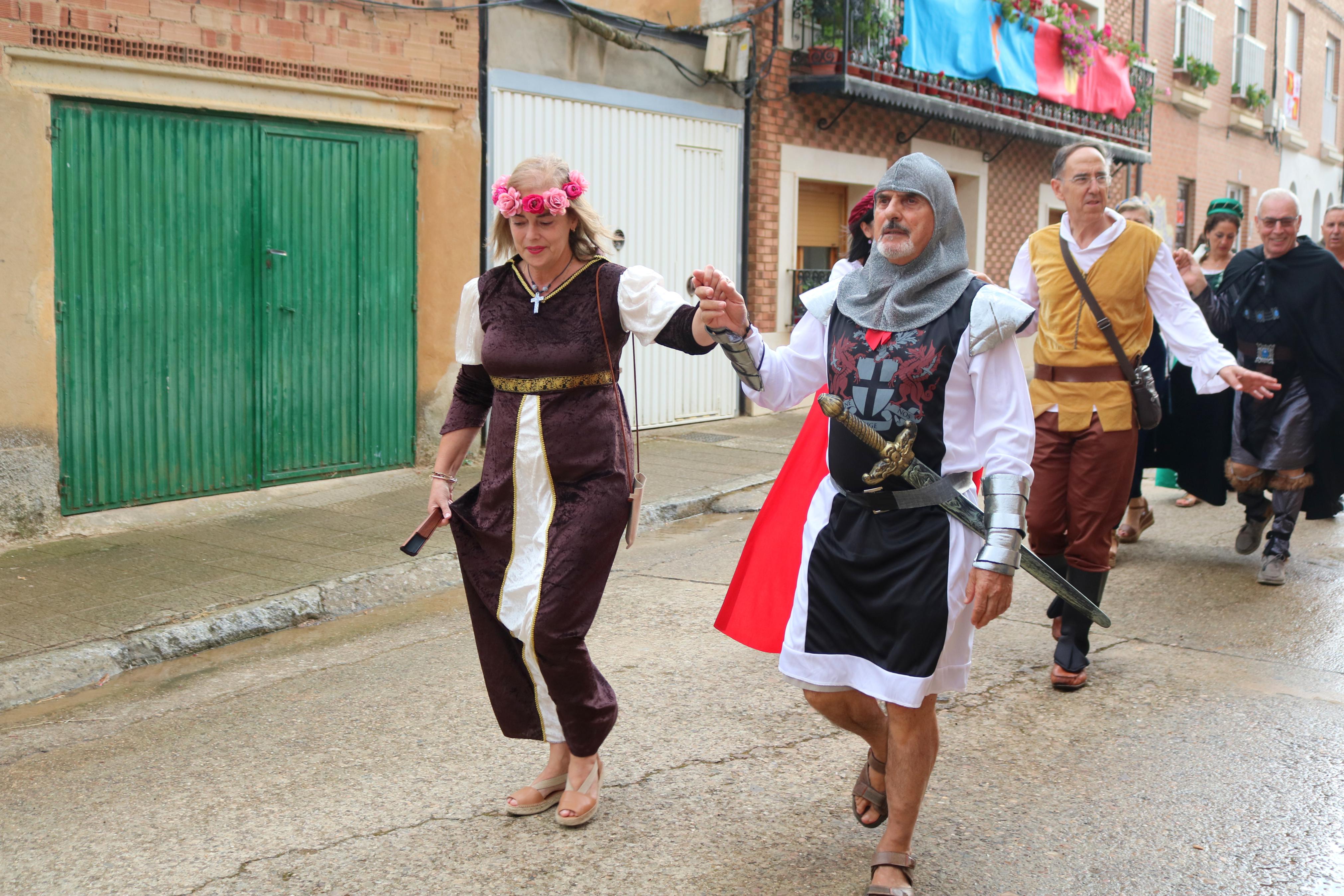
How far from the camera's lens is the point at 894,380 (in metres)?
3.31

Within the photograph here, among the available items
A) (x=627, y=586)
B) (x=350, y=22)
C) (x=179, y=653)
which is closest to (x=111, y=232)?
(x=350, y=22)

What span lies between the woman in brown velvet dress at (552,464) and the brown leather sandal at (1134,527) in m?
4.95

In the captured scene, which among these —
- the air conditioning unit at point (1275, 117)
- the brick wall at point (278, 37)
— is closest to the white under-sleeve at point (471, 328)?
the brick wall at point (278, 37)

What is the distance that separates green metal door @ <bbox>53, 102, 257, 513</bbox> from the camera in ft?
24.6

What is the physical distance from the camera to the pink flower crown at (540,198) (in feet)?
11.9

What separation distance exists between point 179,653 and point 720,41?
28.1 feet

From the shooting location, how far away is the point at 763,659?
213 inches

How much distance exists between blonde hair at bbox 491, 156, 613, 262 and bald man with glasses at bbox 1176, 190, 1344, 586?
4.18 m

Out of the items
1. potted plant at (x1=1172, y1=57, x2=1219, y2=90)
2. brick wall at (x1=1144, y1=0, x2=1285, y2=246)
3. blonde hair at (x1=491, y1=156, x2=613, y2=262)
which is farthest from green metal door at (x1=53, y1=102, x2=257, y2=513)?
potted plant at (x1=1172, y1=57, x2=1219, y2=90)

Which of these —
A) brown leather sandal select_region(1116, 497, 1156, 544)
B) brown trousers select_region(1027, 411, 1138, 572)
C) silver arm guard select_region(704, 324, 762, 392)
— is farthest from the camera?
brown leather sandal select_region(1116, 497, 1156, 544)

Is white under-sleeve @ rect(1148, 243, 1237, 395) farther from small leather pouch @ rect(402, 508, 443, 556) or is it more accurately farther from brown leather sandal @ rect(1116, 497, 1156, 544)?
small leather pouch @ rect(402, 508, 443, 556)

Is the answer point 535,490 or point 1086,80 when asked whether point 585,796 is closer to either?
point 535,490

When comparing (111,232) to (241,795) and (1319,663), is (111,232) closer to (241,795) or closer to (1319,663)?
(241,795)

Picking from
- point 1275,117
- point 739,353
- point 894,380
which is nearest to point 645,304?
point 739,353
